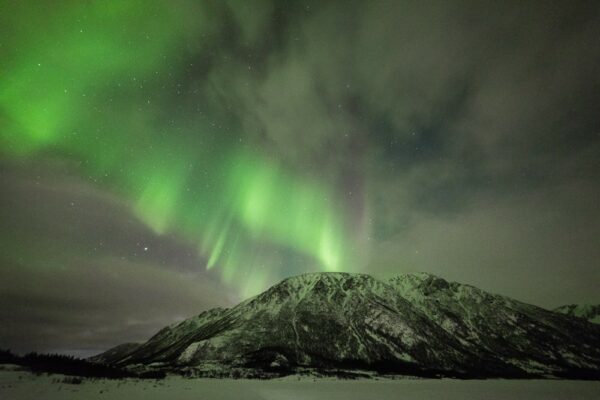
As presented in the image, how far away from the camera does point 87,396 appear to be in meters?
24.5

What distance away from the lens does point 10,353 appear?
4078cm

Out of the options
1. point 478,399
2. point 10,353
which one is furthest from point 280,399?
point 10,353

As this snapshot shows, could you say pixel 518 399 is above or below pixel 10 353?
below

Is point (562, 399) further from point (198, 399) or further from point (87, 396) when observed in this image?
point (87, 396)

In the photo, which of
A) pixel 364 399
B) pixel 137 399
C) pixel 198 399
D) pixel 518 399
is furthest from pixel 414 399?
pixel 137 399

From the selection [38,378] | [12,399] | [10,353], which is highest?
[10,353]

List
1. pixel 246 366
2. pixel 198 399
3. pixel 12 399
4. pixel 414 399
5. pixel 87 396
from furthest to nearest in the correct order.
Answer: pixel 246 366, pixel 414 399, pixel 198 399, pixel 87 396, pixel 12 399

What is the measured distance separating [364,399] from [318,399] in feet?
15.9

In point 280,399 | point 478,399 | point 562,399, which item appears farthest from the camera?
point 562,399

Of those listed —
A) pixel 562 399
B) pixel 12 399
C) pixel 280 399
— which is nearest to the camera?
pixel 12 399

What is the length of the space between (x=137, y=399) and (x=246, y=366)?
626 ft

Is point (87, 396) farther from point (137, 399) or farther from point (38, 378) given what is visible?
point (38, 378)

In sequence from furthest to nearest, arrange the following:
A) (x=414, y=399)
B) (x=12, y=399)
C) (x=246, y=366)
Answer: (x=246, y=366) → (x=414, y=399) → (x=12, y=399)

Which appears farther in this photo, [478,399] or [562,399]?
[562,399]
